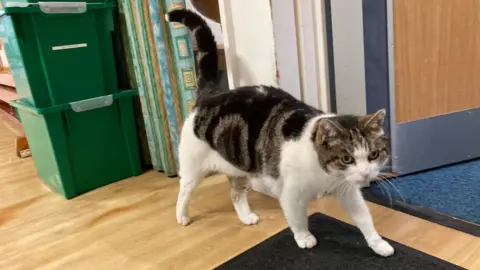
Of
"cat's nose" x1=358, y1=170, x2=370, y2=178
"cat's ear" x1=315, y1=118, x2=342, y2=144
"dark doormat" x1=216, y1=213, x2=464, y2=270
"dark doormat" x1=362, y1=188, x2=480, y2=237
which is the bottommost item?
"dark doormat" x1=216, y1=213, x2=464, y2=270

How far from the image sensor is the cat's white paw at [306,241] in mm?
1262

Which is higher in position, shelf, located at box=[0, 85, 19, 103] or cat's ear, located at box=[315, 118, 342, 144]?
shelf, located at box=[0, 85, 19, 103]

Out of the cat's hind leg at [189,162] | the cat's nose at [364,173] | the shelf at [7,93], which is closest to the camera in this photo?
the cat's nose at [364,173]

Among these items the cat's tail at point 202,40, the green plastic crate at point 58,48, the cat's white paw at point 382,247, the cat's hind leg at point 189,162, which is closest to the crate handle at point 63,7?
the green plastic crate at point 58,48

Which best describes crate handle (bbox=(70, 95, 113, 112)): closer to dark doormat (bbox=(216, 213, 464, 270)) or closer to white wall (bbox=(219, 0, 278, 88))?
white wall (bbox=(219, 0, 278, 88))

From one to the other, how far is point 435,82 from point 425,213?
0.55m

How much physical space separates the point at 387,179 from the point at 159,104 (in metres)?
1.02

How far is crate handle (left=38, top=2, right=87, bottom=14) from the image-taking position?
5.46 ft

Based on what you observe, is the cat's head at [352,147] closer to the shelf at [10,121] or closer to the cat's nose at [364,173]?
the cat's nose at [364,173]

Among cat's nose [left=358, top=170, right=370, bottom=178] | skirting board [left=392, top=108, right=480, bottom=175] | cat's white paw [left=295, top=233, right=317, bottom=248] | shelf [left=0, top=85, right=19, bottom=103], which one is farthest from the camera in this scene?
shelf [left=0, top=85, right=19, bottom=103]

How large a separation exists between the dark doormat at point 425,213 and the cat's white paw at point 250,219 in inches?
16.8

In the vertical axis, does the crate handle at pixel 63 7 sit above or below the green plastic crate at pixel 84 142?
above

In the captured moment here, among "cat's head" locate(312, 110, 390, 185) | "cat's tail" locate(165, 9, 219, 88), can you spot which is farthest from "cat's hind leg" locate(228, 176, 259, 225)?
"cat's head" locate(312, 110, 390, 185)

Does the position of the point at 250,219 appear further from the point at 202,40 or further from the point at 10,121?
the point at 10,121
